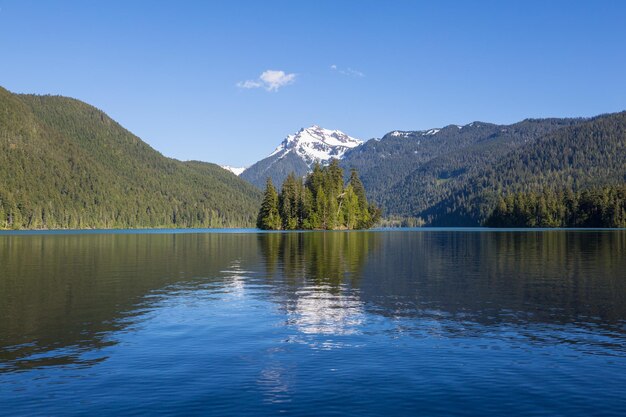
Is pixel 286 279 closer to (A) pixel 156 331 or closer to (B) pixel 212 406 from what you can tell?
Result: (A) pixel 156 331

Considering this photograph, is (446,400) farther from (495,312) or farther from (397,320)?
(495,312)

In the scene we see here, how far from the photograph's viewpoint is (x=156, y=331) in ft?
90.3

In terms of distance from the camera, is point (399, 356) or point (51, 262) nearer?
point (399, 356)

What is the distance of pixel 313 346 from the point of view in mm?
24500

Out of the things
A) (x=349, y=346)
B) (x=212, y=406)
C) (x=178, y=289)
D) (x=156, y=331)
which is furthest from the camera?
(x=178, y=289)

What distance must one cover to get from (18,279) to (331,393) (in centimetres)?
3936

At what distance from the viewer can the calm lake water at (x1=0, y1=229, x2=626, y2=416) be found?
57.5ft

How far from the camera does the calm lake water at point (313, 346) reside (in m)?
17.5

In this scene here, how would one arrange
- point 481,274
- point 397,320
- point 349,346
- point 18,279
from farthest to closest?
point 481,274, point 18,279, point 397,320, point 349,346

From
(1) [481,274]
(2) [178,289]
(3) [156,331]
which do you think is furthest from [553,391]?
(1) [481,274]

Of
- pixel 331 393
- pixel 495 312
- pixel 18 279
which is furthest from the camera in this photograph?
pixel 18 279

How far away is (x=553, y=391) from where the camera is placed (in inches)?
724

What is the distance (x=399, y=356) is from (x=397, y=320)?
7596 millimetres

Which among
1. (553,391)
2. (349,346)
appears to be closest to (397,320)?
(349,346)
